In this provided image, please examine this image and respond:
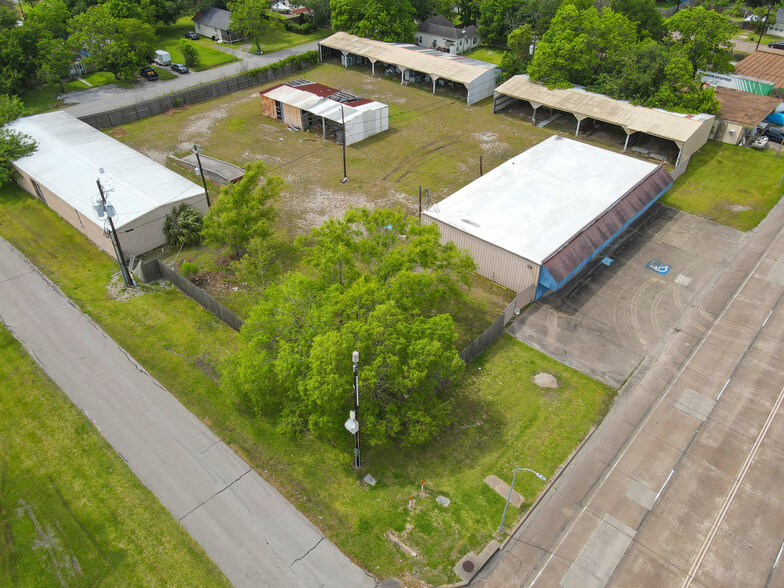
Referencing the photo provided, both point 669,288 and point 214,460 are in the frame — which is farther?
point 669,288

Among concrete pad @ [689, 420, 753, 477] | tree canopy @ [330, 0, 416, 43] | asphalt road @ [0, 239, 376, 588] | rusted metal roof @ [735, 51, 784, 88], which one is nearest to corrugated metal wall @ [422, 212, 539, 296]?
concrete pad @ [689, 420, 753, 477]

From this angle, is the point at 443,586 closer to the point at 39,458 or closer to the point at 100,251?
the point at 39,458

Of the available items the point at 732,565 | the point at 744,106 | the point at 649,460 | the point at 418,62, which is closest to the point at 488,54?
the point at 418,62

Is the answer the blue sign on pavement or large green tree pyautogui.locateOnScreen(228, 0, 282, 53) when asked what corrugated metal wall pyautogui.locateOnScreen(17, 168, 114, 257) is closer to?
the blue sign on pavement

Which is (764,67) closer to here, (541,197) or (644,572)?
(541,197)

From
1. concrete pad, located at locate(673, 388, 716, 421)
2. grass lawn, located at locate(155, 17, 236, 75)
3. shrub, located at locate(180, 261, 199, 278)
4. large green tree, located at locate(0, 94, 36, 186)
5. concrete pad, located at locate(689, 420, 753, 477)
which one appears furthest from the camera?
grass lawn, located at locate(155, 17, 236, 75)

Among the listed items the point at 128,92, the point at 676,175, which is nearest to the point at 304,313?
the point at 676,175
